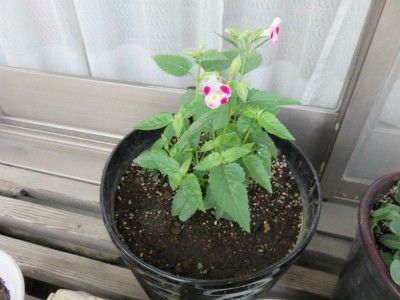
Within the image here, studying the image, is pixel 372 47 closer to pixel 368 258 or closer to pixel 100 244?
pixel 368 258

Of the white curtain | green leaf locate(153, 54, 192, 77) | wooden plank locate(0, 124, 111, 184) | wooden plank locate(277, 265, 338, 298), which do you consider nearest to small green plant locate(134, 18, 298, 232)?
green leaf locate(153, 54, 192, 77)

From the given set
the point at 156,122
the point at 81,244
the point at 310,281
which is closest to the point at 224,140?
the point at 156,122

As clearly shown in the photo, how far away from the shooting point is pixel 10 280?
0.74 metres

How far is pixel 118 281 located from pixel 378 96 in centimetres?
64

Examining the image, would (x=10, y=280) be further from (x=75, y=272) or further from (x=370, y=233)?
(x=370, y=233)

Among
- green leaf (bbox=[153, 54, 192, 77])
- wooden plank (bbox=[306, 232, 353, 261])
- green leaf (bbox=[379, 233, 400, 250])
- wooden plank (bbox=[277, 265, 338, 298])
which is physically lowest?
wooden plank (bbox=[277, 265, 338, 298])

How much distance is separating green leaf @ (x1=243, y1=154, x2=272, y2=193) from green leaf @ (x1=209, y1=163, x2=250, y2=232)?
0.12 feet

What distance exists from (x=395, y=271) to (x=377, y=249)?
0.17ft

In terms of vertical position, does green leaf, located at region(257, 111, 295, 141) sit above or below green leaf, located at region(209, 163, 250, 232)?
above

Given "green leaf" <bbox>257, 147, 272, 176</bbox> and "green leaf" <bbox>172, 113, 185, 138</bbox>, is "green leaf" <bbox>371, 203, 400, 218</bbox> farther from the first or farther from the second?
"green leaf" <bbox>172, 113, 185, 138</bbox>

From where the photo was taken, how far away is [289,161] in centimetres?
77

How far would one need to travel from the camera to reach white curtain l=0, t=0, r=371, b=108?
723mm

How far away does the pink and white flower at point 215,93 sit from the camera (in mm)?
473

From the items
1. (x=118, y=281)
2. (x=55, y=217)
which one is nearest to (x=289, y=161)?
(x=118, y=281)
